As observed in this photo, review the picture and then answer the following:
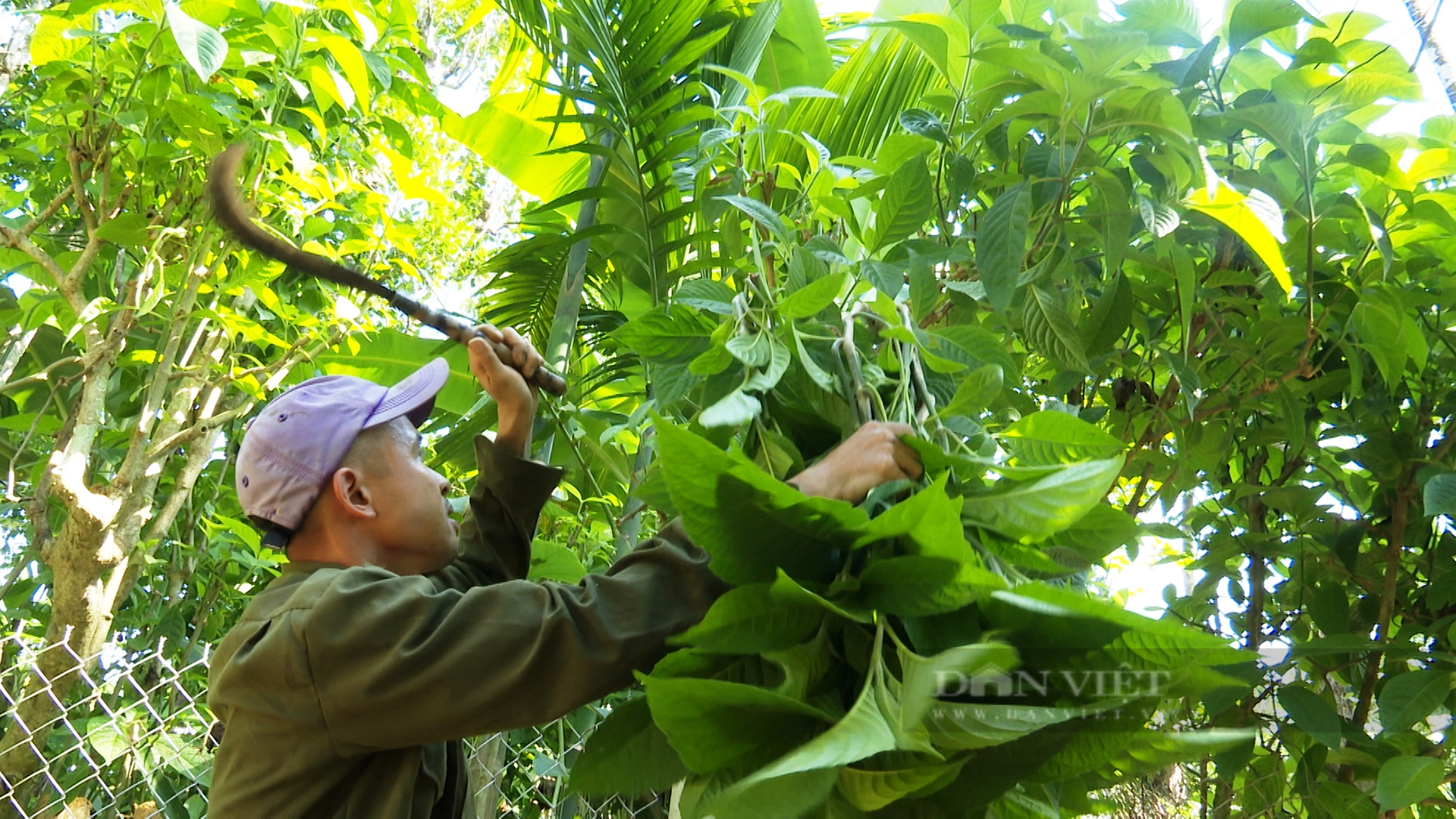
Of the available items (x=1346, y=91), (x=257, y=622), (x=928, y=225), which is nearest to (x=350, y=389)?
(x=257, y=622)

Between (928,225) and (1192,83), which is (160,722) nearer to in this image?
(928,225)

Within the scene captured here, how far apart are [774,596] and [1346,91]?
736mm

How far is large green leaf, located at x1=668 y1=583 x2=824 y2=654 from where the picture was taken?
1.86ft

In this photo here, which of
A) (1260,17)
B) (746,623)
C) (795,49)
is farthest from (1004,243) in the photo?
(795,49)

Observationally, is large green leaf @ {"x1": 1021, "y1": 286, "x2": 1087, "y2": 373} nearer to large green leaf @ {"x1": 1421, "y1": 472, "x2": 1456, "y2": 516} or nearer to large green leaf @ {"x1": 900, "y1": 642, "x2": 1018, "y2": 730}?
large green leaf @ {"x1": 1421, "y1": 472, "x2": 1456, "y2": 516}

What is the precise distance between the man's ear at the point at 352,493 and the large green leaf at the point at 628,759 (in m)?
0.56

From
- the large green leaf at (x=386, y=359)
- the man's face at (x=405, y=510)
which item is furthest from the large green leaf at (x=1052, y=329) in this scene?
the large green leaf at (x=386, y=359)

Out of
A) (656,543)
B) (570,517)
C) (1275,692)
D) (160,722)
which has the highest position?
(656,543)

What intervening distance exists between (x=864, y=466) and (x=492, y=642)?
34cm

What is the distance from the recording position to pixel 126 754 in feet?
6.66

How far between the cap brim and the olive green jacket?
9.5 inches

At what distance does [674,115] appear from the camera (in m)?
1.37

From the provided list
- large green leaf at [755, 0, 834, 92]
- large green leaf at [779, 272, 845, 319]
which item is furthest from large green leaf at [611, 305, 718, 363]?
large green leaf at [755, 0, 834, 92]

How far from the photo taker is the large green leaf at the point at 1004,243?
81cm
